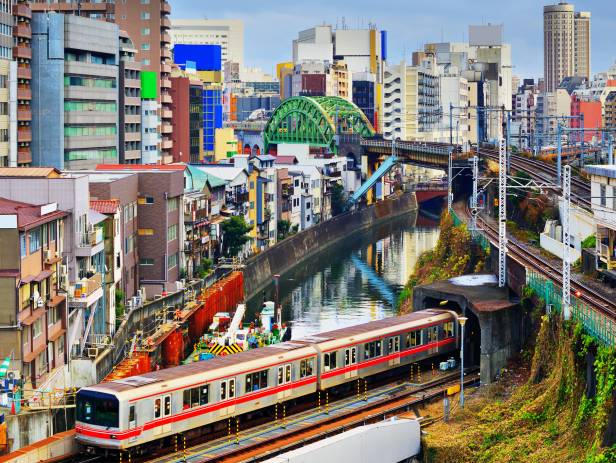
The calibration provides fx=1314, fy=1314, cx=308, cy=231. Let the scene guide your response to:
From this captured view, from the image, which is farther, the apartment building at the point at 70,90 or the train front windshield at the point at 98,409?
the apartment building at the point at 70,90

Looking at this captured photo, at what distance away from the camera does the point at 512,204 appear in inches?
2606

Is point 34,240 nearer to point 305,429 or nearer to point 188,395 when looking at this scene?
point 188,395

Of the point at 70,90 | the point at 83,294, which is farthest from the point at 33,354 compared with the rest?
the point at 70,90

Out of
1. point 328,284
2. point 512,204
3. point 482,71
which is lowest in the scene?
point 328,284

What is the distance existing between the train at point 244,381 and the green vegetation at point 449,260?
12.0 m

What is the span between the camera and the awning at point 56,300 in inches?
1444

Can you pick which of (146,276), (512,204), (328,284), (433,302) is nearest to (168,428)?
(433,302)

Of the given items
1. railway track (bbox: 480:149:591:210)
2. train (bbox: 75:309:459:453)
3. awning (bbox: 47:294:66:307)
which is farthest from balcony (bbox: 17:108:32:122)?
train (bbox: 75:309:459:453)

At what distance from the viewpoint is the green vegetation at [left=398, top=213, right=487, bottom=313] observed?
53438 mm

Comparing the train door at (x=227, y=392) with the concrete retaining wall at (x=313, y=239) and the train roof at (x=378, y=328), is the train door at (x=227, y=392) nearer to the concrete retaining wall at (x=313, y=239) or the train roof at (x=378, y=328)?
the train roof at (x=378, y=328)

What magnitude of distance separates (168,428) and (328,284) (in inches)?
1754

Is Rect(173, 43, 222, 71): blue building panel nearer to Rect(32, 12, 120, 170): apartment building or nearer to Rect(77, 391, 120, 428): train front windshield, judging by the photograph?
Rect(32, 12, 120, 170): apartment building

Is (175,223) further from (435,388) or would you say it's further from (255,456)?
(255,456)

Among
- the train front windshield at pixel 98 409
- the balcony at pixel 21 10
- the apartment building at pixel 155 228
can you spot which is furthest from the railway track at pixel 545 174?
the balcony at pixel 21 10
